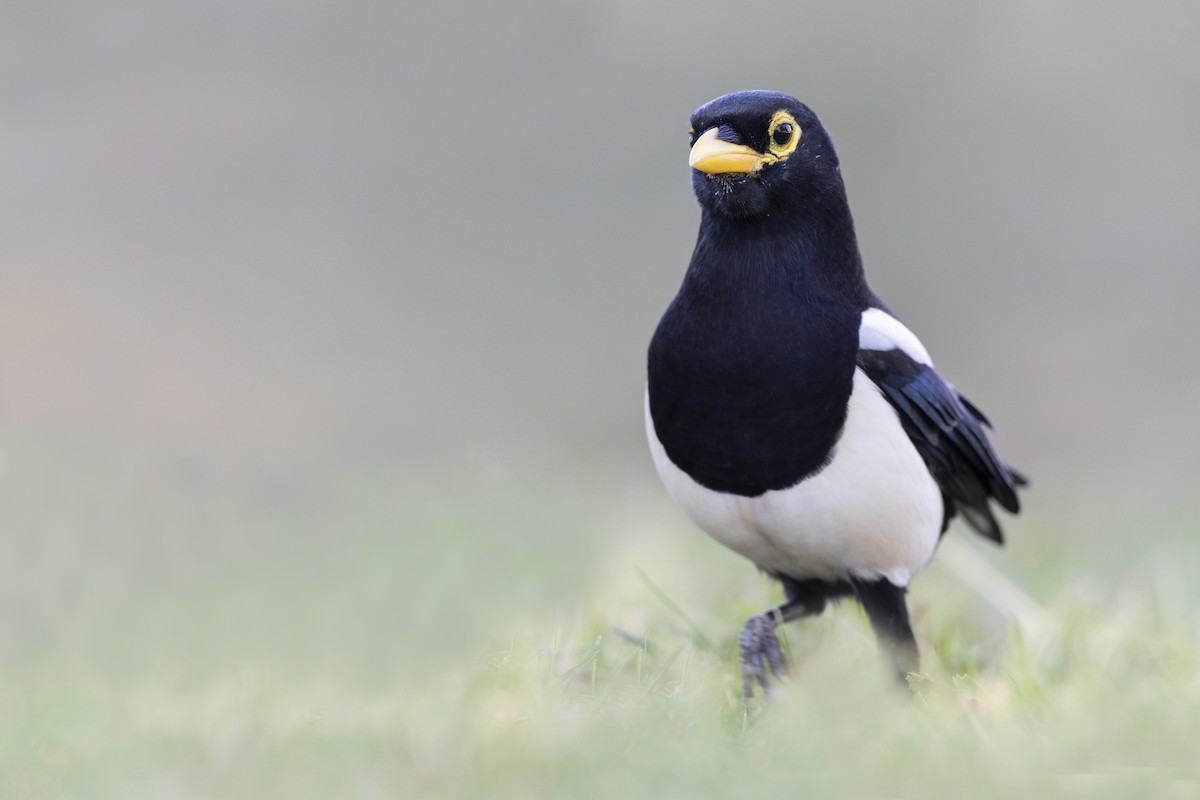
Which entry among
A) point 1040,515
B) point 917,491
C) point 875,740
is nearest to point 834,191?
point 917,491

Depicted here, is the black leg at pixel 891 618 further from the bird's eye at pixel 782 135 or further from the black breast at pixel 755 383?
the bird's eye at pixel 782 135

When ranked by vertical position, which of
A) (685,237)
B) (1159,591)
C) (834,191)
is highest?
(685,237)

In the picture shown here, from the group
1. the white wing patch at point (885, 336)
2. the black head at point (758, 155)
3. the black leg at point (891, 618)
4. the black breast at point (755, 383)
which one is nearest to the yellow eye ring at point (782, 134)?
the black head at point (758, 155)

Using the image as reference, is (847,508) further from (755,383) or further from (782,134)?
(782,134)

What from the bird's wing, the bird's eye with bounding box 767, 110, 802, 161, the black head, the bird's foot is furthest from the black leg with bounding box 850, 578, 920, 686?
the bird's eye with bounding box 767, 110, 802, 161

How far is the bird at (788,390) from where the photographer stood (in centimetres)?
389

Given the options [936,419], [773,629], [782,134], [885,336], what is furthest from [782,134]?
[773,629]

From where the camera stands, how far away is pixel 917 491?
4.09 m

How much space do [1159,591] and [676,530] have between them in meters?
2.13

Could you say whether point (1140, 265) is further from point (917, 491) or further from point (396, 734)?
point (396, 734)

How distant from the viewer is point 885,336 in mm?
4062

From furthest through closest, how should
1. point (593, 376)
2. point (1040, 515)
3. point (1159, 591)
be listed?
point (593, 376), point (1040, 515), point (1159, 591)

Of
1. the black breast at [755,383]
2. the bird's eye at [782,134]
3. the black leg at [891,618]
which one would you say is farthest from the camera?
the black leg at [891,618]

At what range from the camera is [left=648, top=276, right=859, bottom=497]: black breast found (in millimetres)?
3871
